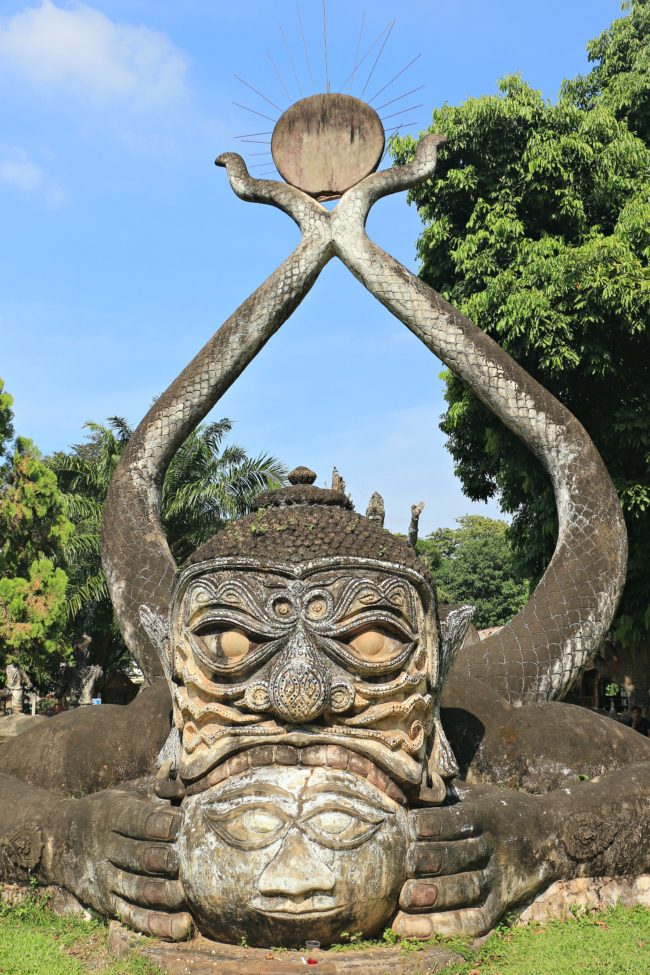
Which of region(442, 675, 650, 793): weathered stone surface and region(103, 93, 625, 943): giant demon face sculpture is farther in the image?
region(442, 675, 650, 793): weathered stone surface

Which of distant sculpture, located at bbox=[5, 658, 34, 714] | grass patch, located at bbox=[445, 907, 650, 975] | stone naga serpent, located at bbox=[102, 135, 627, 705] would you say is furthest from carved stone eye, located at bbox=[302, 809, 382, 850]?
distant sculpture, located at bbox=[5, 658, 34, 714]

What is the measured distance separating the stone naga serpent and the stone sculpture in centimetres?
64

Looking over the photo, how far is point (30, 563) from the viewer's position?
15891 mm

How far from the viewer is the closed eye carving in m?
4.87

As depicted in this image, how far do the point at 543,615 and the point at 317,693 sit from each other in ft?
11.4

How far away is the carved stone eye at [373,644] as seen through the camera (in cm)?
541

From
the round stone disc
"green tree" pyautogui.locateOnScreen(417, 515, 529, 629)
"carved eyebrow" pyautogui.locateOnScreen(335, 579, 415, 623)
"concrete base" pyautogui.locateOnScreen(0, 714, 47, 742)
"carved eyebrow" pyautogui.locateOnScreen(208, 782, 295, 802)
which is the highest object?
"green tree" pyautogui.locateOnScreen(417, 515, 529, 629)

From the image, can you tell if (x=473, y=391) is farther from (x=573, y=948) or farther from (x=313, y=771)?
(x=573, y=948)

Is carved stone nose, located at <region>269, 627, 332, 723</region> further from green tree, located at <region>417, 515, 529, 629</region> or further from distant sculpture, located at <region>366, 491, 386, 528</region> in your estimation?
green tree, located at <region>417, 515, 529, 629</region>

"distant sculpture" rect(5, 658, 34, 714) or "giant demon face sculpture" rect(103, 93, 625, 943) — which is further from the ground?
"giant demon face sculpture" rect(103, 93, 625, 943)

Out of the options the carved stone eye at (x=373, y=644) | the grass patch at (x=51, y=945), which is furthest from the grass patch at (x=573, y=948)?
the grass patch at (x=51, y=945)

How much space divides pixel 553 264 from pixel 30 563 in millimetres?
9186

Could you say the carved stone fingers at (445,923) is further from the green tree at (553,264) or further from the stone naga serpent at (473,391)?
the green tree at (553,264)

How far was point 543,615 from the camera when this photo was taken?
808cm
